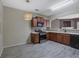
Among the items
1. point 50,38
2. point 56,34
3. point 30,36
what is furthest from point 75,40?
point 30,36

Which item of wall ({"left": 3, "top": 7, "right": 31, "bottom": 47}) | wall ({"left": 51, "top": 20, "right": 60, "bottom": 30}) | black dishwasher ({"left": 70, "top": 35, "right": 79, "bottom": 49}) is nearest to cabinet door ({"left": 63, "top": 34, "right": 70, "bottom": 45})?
black dishwasher ({"left": 70, "top": 35, "right": 79, "bottom": 49})

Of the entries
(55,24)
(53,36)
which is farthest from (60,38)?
(55,24)

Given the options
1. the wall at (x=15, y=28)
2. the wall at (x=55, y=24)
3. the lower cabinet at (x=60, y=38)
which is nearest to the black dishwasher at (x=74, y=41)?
the lower cabinet at (x=60, y=38)

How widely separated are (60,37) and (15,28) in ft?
10.5

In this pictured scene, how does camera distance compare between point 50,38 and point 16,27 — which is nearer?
point 16,27

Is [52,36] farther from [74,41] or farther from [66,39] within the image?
[74,41]

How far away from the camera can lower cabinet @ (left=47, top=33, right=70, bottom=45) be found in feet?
15.7

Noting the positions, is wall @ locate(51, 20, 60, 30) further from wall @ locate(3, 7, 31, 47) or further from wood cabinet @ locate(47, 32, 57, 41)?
wall @ locate(3, 7, 31, 47)

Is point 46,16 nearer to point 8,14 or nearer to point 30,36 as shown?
point 30,36

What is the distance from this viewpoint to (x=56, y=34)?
5770mm

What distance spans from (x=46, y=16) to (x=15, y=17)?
10.3 feet

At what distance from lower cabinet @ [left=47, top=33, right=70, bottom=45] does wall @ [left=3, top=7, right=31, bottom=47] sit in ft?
6.35

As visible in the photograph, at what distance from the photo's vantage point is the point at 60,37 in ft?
17.6

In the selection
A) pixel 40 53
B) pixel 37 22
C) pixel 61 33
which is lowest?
pixel 40 53
